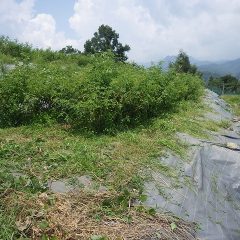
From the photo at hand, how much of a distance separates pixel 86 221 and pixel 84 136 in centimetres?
307

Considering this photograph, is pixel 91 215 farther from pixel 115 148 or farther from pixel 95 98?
pixel 95 98

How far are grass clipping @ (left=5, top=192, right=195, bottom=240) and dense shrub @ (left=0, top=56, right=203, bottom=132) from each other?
290cm

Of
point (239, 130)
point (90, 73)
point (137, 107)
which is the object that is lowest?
point (239, 130)

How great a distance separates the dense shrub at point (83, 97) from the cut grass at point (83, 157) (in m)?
0.36

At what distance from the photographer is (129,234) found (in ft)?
11.5

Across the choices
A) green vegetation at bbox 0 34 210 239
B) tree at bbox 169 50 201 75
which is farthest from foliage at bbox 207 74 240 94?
green vegetation at bbox 0 34 210 239

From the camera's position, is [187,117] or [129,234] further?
[187,117]

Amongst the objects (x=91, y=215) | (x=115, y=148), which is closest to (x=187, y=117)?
(x=115, y=148)

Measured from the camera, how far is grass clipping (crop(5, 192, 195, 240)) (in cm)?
338

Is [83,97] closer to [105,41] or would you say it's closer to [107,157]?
[107,157]

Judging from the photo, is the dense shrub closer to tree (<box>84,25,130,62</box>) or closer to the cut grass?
the cut grass

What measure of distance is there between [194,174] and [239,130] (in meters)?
4.20

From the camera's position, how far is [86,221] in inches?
143

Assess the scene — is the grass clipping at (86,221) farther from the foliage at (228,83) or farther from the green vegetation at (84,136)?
the foliage at (228,83)
